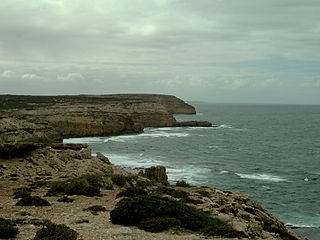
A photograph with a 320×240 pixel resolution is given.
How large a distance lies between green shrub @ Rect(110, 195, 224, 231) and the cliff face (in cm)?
6771

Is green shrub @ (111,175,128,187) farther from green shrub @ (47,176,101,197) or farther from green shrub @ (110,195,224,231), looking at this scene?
green shrub @ (110,195,224,231)

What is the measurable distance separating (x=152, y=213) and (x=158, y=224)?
3.60 ft

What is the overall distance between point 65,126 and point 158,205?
Result: 80561 millimetres

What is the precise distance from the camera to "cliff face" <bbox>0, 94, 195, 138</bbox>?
94312 mm

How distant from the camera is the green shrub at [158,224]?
1498 cm

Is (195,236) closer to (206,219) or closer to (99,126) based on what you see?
(206,219)

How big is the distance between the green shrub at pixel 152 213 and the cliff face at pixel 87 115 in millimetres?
67705

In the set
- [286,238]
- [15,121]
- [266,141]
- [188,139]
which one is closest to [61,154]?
[286,238]

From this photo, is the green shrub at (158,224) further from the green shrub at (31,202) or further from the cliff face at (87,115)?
the cliff face at (87,115)

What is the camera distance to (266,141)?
92.4 m

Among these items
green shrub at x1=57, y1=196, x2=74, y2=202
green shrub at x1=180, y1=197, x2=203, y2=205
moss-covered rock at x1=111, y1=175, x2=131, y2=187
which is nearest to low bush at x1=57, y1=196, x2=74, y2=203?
green shrub at x1=57, y1=196, x2=74, y2=202

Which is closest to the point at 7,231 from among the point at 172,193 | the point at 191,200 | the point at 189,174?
the point at 191,200

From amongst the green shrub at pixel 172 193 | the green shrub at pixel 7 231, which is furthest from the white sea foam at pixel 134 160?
the green shrub at pixel 7 231

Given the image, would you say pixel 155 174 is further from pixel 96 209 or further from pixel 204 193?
pixel 96 209
